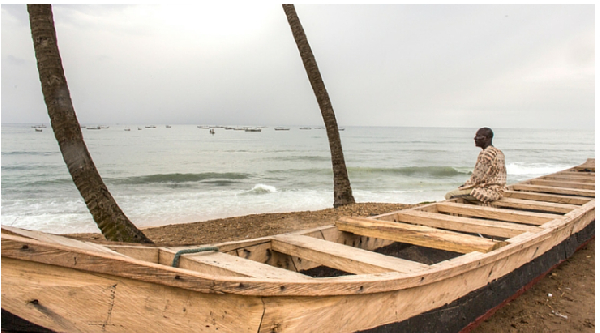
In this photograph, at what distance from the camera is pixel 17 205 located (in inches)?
492

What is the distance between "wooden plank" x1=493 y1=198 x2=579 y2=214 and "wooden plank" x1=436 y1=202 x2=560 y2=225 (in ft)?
2.29

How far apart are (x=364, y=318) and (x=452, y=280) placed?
0.79m

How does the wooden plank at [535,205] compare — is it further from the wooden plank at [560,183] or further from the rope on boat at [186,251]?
the rope on boat at [186,251]

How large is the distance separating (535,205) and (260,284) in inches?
197

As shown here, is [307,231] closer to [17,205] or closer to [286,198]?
[286,198]

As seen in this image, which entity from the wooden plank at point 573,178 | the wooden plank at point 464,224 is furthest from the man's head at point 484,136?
the wooden plank at point 573,178

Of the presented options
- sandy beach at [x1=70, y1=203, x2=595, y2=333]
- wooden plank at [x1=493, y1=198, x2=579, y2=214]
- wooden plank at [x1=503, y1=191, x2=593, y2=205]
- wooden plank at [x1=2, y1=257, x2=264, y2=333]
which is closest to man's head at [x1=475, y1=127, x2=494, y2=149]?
wooden plank at [x1=493, y1=198, x2=579, y2=214]

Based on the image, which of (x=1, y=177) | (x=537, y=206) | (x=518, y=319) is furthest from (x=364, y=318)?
(x=1, y=177)

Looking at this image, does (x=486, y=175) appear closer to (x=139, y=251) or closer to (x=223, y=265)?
(x=223, y=265)

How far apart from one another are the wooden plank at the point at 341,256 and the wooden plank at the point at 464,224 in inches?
64.7

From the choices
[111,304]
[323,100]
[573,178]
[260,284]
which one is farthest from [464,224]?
[573,178]

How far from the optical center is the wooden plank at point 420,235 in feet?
10.6

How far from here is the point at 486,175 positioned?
5562mm

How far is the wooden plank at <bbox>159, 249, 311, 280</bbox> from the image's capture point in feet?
7.90
